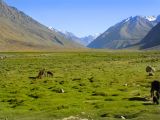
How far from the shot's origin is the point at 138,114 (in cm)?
2841

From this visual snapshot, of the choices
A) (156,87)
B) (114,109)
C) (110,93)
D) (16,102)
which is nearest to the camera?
(114,109)

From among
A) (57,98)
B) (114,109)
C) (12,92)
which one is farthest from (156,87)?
(12,92)

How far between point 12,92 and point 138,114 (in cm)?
2163

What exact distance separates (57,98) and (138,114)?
13.0 m

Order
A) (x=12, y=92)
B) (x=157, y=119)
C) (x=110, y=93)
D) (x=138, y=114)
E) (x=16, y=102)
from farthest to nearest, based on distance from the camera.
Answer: (x=12, y=92)
(x=110, y=93)
(x=16, y=102)
(x=138, y=114)
(x=157, y=119)

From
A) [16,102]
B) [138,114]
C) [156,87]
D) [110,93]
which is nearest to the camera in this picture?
[138,114]

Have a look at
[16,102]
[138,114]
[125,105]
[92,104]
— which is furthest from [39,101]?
[138,114]

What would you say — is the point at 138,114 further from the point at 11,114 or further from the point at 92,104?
the point at 11,114

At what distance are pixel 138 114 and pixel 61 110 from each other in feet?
20.5

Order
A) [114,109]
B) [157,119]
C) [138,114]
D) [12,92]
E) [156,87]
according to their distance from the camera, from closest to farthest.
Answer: [157,119]
[138,114]
[114,109]
[156,87]
[12,92]

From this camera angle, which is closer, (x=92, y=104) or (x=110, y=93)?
(x=92, y=104)

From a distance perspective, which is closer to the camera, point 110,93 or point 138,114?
point 138,114

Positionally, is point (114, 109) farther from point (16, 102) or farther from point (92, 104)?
point (16, 102)

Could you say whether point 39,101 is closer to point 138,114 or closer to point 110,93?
point 110,93
